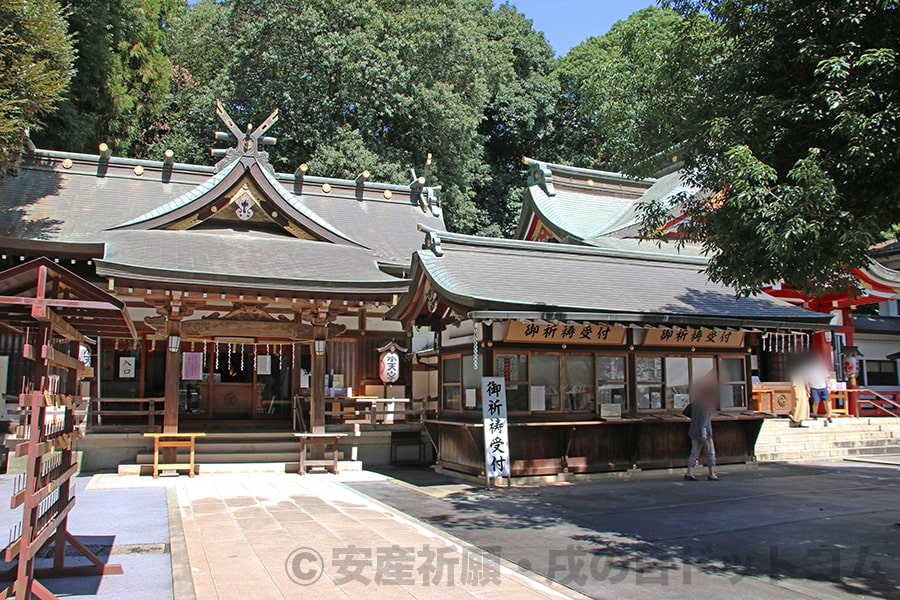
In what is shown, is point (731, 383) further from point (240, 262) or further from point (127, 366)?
point (127, 366)

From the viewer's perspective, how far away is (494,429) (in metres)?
12.0

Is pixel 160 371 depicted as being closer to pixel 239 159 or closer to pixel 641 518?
pixel 239 159

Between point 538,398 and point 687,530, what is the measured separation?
15.2 feet

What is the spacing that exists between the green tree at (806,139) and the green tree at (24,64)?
12.2 meters

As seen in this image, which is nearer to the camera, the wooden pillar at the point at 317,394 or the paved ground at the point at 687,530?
the paved ground at the point at 687,530

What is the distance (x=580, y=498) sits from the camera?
11.1m

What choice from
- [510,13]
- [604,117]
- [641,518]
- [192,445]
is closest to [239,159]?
[192,445]

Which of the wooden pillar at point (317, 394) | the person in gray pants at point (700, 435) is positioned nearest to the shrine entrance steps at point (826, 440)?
the person in gray pants at point (700, 435)

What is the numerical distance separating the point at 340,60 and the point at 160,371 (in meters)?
17.2

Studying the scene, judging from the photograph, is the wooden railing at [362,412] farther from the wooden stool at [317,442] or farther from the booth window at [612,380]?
the booth window at [612,380]

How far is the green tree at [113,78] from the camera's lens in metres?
23.9

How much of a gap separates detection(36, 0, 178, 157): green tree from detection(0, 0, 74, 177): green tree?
21.5 ft

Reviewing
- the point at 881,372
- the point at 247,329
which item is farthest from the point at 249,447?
the point at 881,372

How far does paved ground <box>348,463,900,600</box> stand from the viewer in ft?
21.1
